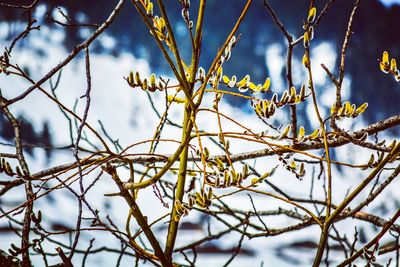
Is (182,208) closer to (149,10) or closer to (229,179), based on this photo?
(229,179)

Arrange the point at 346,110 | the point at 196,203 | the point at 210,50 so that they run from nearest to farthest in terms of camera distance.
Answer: the point at 196,203
the point at 346,110
the point at 210,50

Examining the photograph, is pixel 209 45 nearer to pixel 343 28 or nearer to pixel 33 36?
pixel 343 28

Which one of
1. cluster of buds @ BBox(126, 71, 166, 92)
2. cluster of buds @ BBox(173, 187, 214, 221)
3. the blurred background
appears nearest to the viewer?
cluster of buds @ BBox(173, 187, 214, 221)

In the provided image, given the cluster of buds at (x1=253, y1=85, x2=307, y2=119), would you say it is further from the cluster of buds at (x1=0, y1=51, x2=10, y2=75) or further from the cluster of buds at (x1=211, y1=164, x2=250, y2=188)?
the cluster of buds at (x1=0, y1=51, x2=10, y2=75)

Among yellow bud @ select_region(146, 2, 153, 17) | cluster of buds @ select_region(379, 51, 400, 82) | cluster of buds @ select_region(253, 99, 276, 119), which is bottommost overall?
cluster of buds @ select_region(253, 99, 276, 119)

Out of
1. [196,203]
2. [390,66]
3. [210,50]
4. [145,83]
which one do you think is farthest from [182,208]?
[210,50]

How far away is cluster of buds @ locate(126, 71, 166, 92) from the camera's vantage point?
67 centimetres

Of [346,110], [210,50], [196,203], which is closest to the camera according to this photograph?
[196,203]

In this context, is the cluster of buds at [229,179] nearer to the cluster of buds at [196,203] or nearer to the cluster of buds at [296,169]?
the cluster of buds at [196,203]

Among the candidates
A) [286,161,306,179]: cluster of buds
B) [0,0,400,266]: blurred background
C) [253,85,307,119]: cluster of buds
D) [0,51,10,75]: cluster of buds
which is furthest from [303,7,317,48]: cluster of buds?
[0,0,400,266]: blurred background

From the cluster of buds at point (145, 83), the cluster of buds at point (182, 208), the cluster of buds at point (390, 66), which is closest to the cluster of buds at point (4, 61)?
the cluster of buds at point (145, 83)

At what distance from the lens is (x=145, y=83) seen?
0.69m

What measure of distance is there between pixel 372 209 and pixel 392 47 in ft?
2.08

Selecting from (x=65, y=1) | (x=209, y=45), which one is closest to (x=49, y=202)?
(x=65, y=1)
